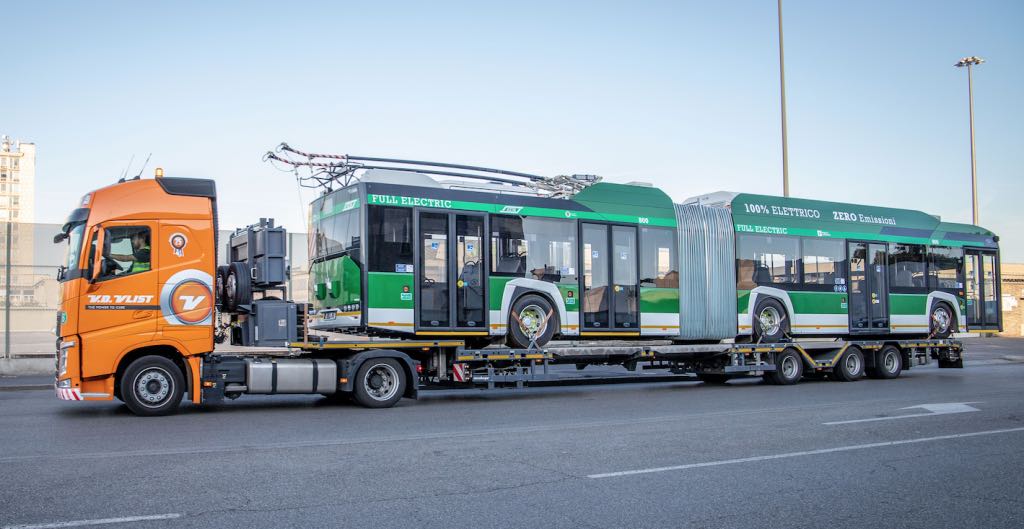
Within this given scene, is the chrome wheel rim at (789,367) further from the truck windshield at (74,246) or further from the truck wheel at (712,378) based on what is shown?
the truck windshield at (74,246)

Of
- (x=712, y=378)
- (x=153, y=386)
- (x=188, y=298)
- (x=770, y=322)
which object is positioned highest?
(x=188, y=298)

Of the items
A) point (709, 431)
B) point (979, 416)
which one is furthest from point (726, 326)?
point (709, 431)

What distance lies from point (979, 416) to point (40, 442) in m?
12.3

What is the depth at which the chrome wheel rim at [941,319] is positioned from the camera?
2192 cm

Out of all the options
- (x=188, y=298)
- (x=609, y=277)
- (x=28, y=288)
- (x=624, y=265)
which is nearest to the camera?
(x=188, y=298)

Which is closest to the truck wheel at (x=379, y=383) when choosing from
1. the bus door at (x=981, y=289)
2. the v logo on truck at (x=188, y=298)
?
the v logo on truck at (x=188, y=298)

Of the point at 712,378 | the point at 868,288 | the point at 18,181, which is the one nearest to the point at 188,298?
the point at 712,378

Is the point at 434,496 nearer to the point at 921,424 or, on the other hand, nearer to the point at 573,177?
the point at 921,424

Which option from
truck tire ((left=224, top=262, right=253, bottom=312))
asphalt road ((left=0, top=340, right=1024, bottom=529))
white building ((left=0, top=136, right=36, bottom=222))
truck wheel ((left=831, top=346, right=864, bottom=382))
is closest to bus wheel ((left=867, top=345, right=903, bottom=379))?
truck wheel ((left=831, top=346, right=864, bottom=382))

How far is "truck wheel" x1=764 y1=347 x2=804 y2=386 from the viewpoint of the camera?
19.0 metres

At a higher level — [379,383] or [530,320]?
[530,320]

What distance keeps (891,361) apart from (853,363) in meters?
1.53

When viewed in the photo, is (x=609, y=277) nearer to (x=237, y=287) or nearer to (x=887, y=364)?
(x=237, y=287)

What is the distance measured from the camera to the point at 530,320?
1536cm
